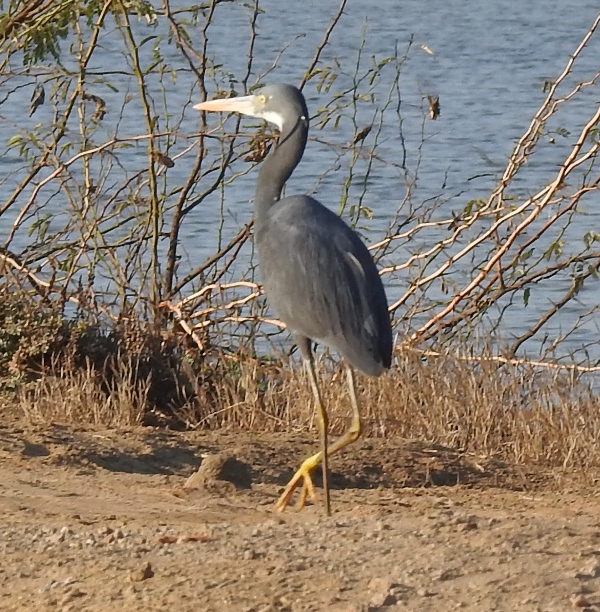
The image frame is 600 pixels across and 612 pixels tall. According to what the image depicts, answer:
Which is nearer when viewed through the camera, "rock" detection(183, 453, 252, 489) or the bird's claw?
the bird's claw

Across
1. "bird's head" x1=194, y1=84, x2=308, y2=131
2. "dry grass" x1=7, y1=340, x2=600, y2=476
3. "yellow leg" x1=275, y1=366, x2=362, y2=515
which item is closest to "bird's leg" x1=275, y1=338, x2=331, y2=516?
"yellow leg" x1=275, y1=366, x2=362, y2=515

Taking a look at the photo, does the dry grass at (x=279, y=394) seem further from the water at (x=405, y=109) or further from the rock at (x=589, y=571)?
the rock at (x=589, y=571)

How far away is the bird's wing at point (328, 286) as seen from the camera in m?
6.18

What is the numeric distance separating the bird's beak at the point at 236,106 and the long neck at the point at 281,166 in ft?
1.20

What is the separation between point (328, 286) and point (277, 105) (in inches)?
45.1

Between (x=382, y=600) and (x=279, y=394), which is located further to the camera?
(x=279, y=394)

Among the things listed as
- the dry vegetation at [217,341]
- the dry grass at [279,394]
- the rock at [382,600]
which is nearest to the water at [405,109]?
the dry vegetation at [217,341]

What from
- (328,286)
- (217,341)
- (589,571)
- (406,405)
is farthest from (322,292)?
(217,341)

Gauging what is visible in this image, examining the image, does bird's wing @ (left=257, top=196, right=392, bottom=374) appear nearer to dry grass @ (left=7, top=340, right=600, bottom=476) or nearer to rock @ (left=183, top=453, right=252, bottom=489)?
rock @ (left=183, top=453, right=252, bottom=489)

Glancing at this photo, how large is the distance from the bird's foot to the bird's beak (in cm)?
175

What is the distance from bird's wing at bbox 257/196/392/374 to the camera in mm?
6176

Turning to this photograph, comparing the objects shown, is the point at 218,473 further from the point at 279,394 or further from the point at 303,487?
the point at 279,394

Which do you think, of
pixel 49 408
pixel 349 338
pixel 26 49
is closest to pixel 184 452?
pixel 49 408

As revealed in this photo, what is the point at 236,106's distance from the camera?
7.29 meters
